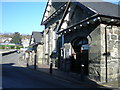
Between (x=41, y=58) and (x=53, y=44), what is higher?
(x=53, y=44)

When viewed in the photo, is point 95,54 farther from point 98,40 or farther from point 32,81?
point 32,81

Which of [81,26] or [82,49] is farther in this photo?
[82,49]

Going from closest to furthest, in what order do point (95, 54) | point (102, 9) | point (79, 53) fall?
point (95, 54) < point (102, 9) < point (79, 53)

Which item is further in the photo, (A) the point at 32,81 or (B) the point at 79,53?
(B) the point at 79,53

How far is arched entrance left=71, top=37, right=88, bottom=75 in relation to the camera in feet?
36.8

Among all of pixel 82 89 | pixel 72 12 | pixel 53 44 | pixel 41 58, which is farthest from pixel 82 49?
pixel 41 58

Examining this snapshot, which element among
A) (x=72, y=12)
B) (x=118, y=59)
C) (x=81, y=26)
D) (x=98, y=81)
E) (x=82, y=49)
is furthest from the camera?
(x=72, y=12)

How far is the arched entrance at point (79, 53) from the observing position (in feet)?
36.8

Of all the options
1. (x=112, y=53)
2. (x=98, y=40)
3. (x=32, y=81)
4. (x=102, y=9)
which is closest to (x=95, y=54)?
(x=98, y=40)

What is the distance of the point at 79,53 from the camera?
40.3 feet

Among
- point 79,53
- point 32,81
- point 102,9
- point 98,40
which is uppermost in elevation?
point 102,9

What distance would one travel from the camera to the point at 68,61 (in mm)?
12859

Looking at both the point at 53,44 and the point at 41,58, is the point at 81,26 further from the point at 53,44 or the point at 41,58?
the point at 41,58

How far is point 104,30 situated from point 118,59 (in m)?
2.19
